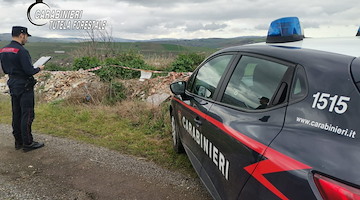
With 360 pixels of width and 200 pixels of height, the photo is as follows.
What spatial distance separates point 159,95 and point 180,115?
4.39 metres

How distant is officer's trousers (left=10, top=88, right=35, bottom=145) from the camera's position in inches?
168

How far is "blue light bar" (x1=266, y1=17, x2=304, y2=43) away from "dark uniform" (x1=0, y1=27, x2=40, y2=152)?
11.9 ft

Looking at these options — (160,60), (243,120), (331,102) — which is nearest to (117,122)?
(243,120)

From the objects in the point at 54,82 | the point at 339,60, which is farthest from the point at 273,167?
the point at 54,82

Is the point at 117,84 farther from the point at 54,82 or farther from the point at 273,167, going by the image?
the point at 273,167

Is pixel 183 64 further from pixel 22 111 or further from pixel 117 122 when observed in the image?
pixel 22 111

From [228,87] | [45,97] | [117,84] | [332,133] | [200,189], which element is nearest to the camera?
[332,133]

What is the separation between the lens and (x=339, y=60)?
4.98 feet

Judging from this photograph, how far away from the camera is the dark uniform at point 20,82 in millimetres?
4098

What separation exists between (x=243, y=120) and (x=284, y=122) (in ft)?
1.25

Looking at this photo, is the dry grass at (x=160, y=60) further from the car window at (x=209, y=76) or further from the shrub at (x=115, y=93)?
the car window at (x=209, y=76)

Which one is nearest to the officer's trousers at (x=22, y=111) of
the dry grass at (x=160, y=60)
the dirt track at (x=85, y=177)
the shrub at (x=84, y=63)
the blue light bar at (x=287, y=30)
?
the dirt track at (x=85, y=177)

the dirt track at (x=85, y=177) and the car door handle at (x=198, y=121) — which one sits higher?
the car door handle at (x=198, y=121)

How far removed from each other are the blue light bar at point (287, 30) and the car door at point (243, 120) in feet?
1.10
